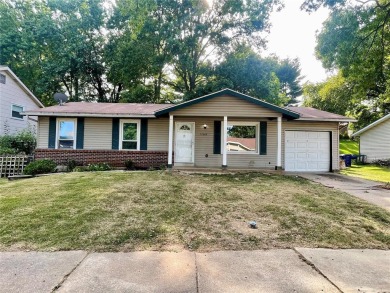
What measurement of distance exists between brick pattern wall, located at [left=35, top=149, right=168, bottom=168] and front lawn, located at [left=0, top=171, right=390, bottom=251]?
168 inches

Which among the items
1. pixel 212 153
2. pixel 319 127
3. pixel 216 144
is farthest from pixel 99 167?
pixel 319 127

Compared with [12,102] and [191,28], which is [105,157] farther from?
[191,28]

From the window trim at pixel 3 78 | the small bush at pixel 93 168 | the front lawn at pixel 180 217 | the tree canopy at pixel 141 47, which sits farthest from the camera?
the tree canopy at pixel 141 47

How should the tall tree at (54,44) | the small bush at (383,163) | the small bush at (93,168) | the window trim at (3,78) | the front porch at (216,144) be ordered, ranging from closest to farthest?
the small bush at (93,168) → the front porch at (216,144) → the window trim at (3,78) → the small bush at (383,163) → the tall tree at (54,44)

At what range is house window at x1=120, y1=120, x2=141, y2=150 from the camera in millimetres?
12227

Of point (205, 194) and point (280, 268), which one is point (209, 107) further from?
point (280, 268)

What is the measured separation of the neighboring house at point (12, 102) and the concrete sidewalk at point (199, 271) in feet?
42.2

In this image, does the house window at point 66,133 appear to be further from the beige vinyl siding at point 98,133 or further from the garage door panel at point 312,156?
the garage door panel at point 312,156

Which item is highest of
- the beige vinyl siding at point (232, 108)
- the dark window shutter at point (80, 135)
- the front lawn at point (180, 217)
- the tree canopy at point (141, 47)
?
the tree canopy at point (141, 47)

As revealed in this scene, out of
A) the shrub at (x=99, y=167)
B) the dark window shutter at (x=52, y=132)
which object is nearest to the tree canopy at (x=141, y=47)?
the dark window shutter at (x=52, y=132)

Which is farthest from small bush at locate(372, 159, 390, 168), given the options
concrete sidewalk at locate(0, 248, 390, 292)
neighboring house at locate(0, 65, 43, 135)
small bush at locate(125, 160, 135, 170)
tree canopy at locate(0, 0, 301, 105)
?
neighboring house at locate(0, 65, 43, 135)

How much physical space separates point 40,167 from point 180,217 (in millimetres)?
8342

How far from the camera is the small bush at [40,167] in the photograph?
33.6 feet

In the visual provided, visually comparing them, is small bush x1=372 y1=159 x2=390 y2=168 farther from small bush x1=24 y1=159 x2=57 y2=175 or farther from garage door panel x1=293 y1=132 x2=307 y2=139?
small bush x1=24 y1=159 x2=57 y2=175
